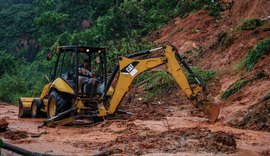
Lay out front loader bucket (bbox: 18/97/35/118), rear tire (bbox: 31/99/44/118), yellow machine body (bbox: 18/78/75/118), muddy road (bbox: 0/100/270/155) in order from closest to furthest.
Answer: muddy road (bbox: 0/100/270/155) < yellow machine body (bbox: 18/78/75/118) < rear tire (bbox: 31/99/44/118) < front loader bucket (bbox: 18/97/35/118)

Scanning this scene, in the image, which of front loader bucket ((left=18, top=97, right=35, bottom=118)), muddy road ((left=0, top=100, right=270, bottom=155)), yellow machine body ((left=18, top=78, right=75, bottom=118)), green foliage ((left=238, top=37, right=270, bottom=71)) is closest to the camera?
muddy road ((left=0, top=100, right=270, bottom=155))

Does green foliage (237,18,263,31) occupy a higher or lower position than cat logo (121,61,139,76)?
higher

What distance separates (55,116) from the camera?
518 inches

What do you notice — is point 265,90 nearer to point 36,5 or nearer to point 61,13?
point 61,13

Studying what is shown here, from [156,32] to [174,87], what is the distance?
34.7 feet

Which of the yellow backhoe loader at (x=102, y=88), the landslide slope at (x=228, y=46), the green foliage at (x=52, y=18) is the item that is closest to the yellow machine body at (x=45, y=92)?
the yellow backhoe loader at (x=102, y=88)

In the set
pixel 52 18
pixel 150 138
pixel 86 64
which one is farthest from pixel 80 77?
pixel 52 18

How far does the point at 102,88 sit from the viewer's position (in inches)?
526

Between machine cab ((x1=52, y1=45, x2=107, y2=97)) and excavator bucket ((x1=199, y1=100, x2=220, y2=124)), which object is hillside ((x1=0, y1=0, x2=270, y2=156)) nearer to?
excavator bucket ((x1=199, y1=100, x2=220, y2=124))

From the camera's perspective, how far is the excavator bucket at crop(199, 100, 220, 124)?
36.8ft

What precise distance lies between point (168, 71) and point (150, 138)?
10.2 feet

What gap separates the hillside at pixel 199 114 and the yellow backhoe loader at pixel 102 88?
0.40 m

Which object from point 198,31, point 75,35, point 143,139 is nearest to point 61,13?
point 75,35

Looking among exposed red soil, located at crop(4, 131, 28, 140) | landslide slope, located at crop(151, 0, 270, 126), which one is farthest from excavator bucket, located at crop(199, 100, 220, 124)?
exposed red soil, located at crop(4, 131, 28, 140)
